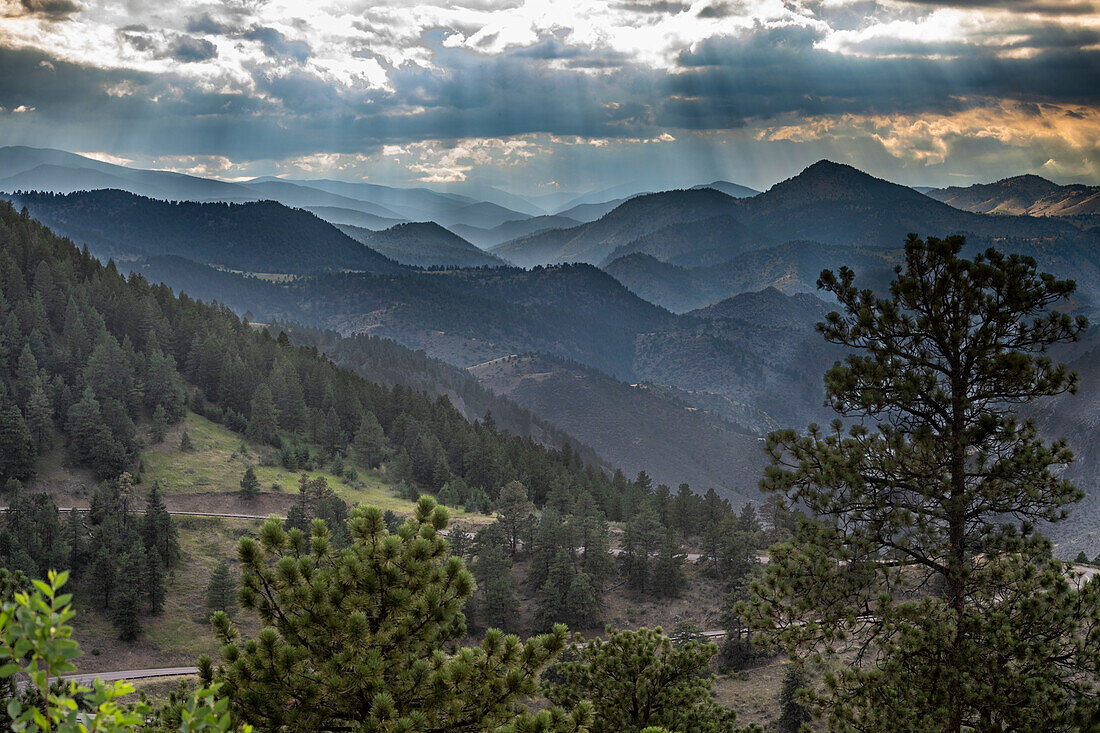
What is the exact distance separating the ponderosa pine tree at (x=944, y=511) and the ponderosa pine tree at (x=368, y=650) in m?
7.59

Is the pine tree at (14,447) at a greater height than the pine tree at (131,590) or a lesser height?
greater

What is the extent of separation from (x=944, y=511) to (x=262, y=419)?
81.7m

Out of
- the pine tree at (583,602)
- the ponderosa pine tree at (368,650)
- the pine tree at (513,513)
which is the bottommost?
the pine tree at (583,602)

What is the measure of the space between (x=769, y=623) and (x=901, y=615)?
105 inches

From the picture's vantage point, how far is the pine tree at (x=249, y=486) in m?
66.4

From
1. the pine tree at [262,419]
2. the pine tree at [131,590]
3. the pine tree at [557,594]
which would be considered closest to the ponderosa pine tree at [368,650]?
the pine tree at [131,590]

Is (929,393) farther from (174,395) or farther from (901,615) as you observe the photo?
(174,395)

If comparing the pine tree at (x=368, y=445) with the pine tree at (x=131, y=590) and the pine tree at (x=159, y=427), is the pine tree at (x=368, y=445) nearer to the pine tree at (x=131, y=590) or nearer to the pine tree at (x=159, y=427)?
the pine tree at (x=159, y=427)

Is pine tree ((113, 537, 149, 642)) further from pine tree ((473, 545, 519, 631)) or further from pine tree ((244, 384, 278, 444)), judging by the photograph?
pine tree ((244, 384, 278, 444))

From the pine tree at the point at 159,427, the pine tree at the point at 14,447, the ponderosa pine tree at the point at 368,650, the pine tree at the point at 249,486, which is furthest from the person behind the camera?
the pine tree at the point at 159,427

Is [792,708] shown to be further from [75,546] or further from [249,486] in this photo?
[249,486]

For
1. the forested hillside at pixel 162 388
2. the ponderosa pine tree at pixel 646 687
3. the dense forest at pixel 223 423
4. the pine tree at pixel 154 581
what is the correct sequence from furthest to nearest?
the forested hillside at pixel 162 388 → the dense forest at pixel 223 423 → the pine tree at pixel 154 581 → the ponderosa pine tree at pixel 646 687

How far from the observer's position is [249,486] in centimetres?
6638

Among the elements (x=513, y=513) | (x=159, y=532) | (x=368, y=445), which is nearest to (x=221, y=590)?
(x=159, y=532)
